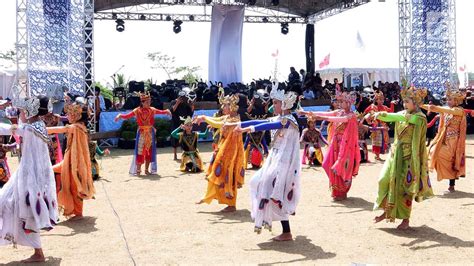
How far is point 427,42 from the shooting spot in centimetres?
1969

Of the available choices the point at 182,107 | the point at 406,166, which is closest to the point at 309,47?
the point at 182,107

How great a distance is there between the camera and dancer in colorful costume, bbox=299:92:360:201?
8.23 metres

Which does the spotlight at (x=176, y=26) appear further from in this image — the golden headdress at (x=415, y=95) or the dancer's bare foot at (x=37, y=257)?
the dancer's bare foot at (x=37, y=257)

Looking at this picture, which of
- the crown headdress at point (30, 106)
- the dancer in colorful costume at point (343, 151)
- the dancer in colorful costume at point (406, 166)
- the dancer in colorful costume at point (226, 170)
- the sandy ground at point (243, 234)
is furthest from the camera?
the dancer in colorful costume at point (343, 151)

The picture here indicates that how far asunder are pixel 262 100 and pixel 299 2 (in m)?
11.6

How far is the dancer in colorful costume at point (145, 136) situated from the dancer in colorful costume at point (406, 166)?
5662 millimetres

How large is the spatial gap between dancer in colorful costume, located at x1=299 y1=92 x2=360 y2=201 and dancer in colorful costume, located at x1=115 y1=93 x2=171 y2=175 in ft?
12.9

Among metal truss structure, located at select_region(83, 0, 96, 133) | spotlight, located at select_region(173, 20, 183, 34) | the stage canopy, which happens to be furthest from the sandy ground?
spotlight, located at select_region(173, 20, 183, 34)

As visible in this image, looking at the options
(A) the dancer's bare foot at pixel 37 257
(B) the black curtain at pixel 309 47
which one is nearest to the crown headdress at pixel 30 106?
(A) the dancer's bare foot at pixel 37 257

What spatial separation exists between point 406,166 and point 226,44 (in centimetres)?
1753

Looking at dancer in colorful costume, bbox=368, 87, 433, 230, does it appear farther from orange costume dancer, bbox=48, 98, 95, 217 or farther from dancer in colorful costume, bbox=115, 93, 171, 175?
dancer in colorful costume, bbox=115, 93, 171, 175

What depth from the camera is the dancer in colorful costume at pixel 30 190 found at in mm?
5410

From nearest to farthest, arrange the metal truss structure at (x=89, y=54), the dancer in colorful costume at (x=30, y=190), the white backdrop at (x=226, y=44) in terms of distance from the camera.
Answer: the dancer in colorful costume at (x=30, y=190)
the metal truss structure at (x=89, y=54)
the white backdrop at (x=226, y=44)

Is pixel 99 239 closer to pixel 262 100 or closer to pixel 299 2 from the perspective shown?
pixel 262 100
